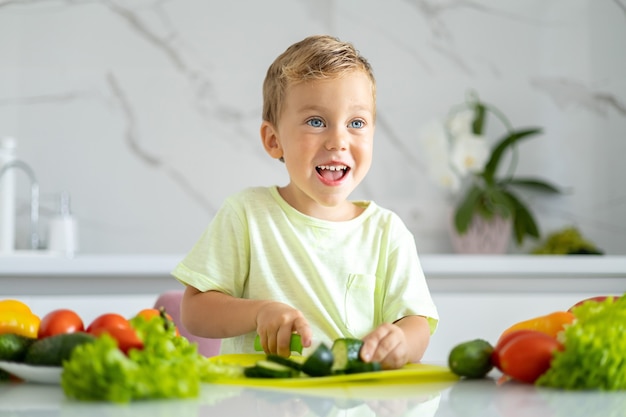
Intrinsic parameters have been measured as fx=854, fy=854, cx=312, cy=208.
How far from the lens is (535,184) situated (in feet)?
10.6

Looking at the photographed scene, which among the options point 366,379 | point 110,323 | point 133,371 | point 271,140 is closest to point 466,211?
point 271,140

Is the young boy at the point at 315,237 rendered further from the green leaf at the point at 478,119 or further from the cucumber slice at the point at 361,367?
the green leaf at the point at 478,119

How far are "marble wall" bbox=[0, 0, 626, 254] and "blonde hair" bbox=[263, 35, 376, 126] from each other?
67.4 inches

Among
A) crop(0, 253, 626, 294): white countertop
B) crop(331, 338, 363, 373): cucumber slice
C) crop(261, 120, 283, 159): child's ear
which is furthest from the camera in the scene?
crop(0, 253, 626, 294): white countertop

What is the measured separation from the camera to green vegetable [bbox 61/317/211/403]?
2.41 feet

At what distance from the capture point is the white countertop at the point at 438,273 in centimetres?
247

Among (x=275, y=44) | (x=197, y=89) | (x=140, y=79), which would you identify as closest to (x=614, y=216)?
(x=275, y=44)

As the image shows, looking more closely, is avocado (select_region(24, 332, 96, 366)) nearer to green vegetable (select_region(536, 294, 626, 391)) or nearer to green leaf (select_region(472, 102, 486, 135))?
green vegetable (select_region(536, 294, 626, 391))

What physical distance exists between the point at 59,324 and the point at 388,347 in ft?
1.29

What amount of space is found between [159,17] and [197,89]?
0.99 ft

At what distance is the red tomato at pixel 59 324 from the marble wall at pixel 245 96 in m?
2.16

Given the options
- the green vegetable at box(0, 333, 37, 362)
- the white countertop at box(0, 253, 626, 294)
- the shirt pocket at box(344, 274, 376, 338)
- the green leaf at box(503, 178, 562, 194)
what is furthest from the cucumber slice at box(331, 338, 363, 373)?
the green leaf at box(503, 178, 562, 194)

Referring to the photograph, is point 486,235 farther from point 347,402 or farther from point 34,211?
point 347,402

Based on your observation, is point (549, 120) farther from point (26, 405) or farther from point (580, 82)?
point (26, 405)
